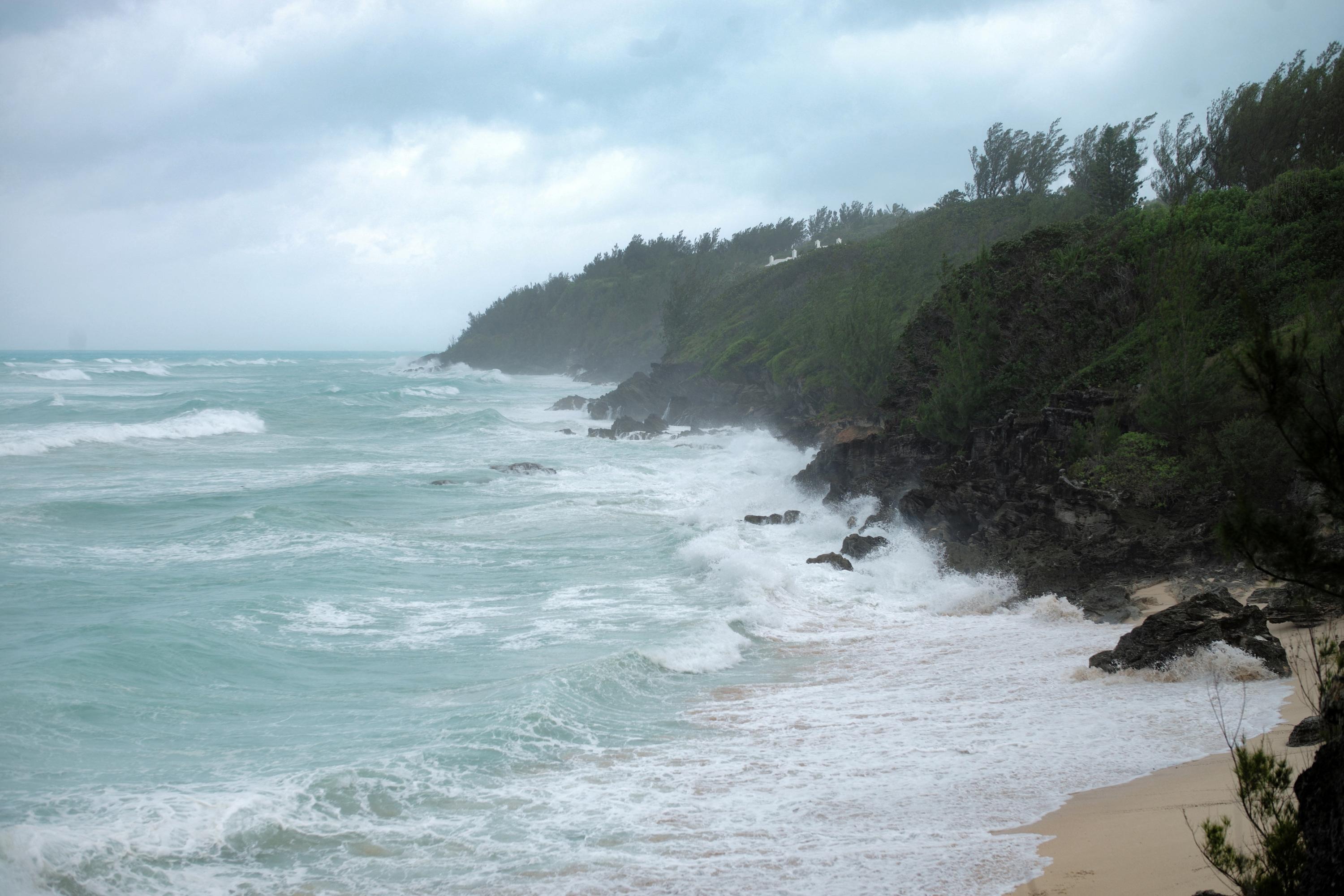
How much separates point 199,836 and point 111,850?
687 millimetres

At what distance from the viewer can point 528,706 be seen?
11.0m

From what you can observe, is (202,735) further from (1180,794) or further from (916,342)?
(916,342)

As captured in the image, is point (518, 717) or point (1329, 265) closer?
point (518, 717)

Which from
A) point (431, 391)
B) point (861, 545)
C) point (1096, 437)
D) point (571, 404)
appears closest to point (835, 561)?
point (861, 545)

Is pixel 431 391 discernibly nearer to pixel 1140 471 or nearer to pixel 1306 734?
pixel 1140 471

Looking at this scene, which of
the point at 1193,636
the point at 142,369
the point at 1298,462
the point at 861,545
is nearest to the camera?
the point at 1298,462

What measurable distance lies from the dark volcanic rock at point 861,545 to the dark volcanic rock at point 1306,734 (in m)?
12.2

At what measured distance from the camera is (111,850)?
306 inches

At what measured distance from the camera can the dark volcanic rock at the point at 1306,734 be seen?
23.3ft

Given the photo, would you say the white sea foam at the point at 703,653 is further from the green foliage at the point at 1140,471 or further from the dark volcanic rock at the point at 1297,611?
the green foliage at the point at 1140,471

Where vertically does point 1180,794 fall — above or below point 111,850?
above

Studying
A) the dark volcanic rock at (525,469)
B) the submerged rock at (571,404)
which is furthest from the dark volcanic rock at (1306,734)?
the submerged rock at (571,404)

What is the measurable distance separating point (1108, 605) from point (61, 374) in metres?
94.4

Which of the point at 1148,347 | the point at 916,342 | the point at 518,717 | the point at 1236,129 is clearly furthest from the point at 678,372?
the point at 518,717
